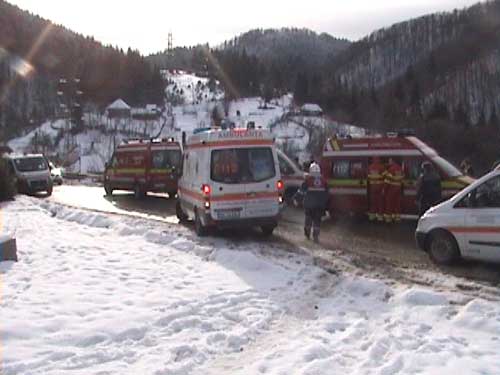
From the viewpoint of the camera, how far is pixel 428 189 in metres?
14.6

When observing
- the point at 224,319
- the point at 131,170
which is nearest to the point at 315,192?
the point at 224,319

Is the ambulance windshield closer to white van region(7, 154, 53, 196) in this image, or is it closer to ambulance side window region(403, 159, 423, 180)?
ambulance side window region(403, 159, 423, 180)

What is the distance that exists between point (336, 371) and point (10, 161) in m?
25.4

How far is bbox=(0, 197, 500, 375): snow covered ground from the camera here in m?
6.03

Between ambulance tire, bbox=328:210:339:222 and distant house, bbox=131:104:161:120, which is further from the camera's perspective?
distant house, bbox=131:104:161:120

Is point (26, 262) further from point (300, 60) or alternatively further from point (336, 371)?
point (300, 60)

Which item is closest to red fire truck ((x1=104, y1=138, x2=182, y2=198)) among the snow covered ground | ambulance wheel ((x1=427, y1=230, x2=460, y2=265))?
the snow covered ground

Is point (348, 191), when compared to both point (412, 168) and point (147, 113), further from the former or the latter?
point (147, 113)

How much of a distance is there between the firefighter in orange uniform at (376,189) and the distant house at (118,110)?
391 feet

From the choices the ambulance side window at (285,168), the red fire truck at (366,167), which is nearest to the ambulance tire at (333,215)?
the red fire truck at (366,167)

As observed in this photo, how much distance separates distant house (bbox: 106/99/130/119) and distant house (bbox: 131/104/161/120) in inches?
61.8

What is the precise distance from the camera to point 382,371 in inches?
228

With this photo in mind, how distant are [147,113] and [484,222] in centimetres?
12880

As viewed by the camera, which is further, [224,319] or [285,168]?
[285,168]
